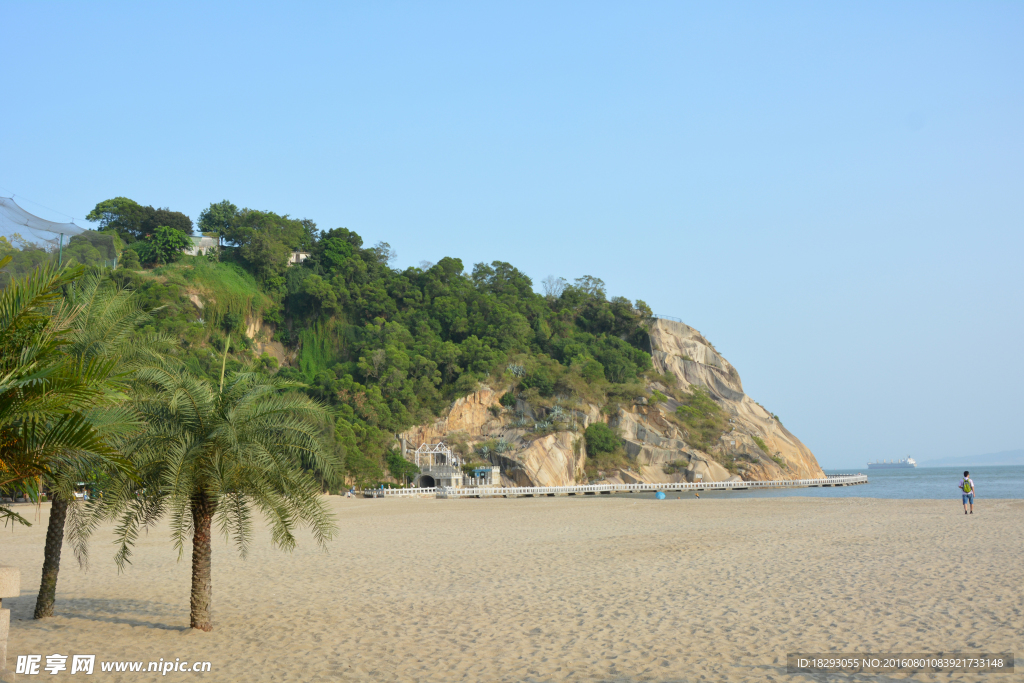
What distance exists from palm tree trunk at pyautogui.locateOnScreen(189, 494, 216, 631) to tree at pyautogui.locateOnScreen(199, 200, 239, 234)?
91.4m

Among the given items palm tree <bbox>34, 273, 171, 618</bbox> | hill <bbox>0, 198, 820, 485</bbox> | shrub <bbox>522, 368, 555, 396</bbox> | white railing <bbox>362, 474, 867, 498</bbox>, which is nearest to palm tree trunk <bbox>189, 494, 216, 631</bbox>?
palm tree <bbox>34, 273, 171, 618</bbox>

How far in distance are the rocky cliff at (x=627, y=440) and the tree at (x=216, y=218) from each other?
4622 centimetres

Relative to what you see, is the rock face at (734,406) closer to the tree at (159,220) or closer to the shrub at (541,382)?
the shrub at (541,382)

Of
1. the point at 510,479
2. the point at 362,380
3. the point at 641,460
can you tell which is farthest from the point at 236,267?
the point at 641,460

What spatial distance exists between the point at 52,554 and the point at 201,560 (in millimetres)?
2472

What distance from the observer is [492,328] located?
265ft

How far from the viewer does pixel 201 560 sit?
31.8 feet

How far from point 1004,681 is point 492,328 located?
7428cm

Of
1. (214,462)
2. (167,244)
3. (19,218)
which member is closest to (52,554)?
(214,462)

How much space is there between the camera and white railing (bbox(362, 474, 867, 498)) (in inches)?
2120

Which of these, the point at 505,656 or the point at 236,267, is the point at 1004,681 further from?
the point at 236,267

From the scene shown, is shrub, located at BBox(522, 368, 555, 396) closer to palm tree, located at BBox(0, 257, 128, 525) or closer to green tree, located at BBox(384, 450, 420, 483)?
green tree, located at BBox(384, 450, 420, 483)

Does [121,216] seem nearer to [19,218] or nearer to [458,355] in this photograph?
[458,355]

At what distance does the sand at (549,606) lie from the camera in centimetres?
835
